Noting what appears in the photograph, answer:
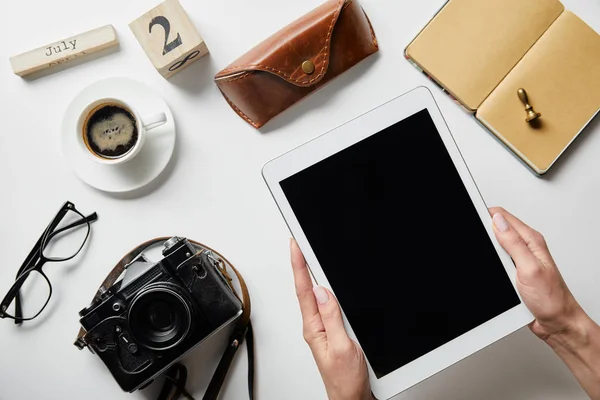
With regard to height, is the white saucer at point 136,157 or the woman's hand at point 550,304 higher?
the white saucer at point 136,157

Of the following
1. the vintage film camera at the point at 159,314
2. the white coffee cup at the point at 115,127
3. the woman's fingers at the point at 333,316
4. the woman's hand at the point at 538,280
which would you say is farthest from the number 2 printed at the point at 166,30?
the woman's hand at the point at 538,280

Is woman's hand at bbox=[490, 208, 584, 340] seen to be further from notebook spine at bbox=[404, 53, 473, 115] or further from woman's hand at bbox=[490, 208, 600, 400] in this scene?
notebook spine at bbox=[404, 53, 473, 115]

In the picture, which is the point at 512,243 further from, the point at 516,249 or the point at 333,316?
the point at 333,316

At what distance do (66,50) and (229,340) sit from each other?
581 mm

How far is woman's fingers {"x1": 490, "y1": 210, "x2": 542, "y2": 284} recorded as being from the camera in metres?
0.71

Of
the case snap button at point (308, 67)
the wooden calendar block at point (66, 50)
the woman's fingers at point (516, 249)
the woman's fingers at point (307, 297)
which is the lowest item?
the woman's fingers at point (516, 249)

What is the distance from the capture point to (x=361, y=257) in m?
0.71

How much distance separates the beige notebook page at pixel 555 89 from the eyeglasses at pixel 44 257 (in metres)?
0.75

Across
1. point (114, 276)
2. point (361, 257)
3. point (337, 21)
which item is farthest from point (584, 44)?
point (114, 276)

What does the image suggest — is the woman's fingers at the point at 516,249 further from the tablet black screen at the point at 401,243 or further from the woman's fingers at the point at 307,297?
the woman's fingers at the point at 307,297

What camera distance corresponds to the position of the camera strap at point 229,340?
3.01 ft

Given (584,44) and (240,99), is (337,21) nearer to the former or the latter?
(240,99)

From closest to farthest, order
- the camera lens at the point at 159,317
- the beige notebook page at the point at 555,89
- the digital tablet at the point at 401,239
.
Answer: the digital tablet at the point at 401,239 < the camera lens at the point at 159,317 < the beige notebook page at the point at 555,89

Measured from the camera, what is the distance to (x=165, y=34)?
871mm
